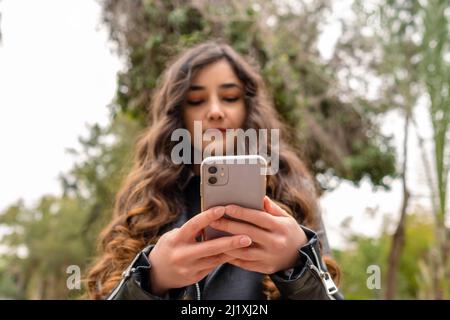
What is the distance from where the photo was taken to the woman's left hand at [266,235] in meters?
0.76

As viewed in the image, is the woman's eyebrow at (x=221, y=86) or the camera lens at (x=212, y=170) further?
the woman's eyebrow at (x=221, y=86)

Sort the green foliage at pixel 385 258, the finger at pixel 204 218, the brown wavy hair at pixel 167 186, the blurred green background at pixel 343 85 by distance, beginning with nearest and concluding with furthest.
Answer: the finger at pixel 204 218, the brown wavy hair at pixel 167 186, the blurred green background at pixel 343 85, the green foliage at pixel 385 258

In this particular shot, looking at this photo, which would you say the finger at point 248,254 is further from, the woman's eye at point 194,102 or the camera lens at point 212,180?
the woman's eye at point 194,102

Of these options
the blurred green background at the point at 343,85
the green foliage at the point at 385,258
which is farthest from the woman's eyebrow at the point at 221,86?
the green foliage at the point at 385,258

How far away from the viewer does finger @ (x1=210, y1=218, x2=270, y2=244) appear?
758 millimetres

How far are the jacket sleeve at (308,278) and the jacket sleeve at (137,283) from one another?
0.82 feet

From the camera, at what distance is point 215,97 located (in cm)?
123

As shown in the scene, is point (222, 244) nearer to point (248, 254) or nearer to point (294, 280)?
point (248, 254)

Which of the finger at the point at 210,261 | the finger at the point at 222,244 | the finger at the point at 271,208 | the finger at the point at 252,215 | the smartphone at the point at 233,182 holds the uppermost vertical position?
the smartphone at the point at 233,182

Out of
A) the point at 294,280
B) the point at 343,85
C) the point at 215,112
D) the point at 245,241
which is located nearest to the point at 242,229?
the point at 245,241

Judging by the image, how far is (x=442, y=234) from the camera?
2312 millimetres

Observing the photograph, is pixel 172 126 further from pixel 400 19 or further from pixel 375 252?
pixel 375 252

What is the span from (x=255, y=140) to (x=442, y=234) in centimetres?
153

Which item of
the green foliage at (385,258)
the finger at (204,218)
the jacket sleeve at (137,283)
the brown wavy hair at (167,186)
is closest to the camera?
the finger at (204,218)
